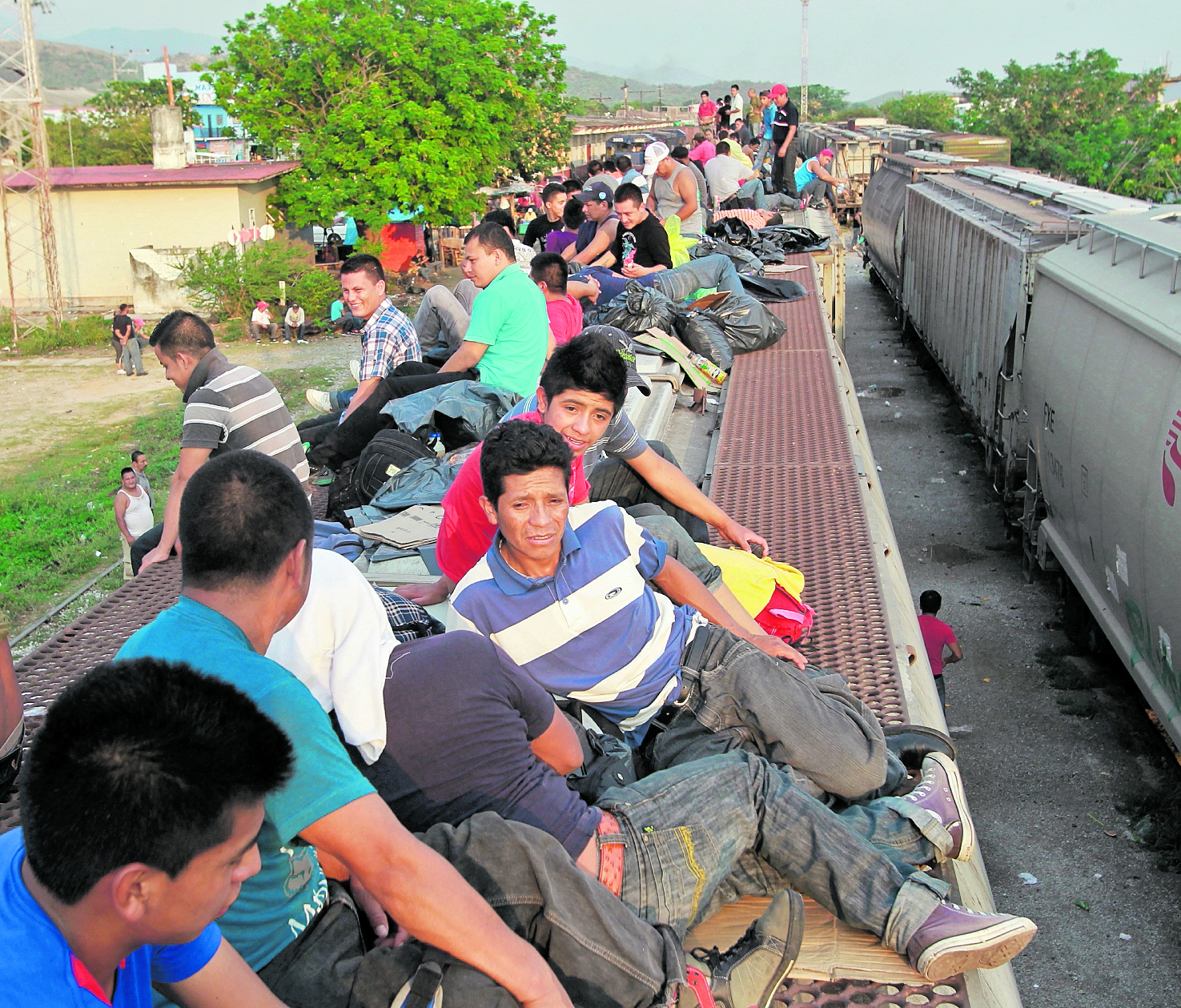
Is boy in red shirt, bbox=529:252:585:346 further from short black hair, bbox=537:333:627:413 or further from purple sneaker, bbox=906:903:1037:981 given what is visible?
purple sneaker, bbox=906:903:1037:981

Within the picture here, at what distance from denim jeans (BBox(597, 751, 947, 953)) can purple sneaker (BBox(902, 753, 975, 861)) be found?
271 mm

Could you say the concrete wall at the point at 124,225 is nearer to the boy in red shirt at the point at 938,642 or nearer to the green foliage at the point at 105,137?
the green foliage at the point at 105,137

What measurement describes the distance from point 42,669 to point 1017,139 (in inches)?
2249

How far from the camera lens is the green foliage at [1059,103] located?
4912 centimetres

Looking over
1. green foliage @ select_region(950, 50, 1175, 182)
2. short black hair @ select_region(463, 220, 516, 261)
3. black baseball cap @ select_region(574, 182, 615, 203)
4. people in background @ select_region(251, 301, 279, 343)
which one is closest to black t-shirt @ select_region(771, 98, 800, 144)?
black baseball cap @ select_region(574, 182, 615, 203)

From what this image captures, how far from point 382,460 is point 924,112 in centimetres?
8980

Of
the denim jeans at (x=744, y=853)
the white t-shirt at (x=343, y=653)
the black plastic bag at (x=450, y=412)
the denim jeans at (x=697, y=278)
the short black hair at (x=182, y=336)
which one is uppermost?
the short black hair at (x=182, y=336)

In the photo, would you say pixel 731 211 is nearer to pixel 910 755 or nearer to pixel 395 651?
pixel 910 755

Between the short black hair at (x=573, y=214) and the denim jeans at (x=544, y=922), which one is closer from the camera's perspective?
the denim jeans at (x=544, y=922)

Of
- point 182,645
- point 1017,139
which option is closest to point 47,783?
point 182,645

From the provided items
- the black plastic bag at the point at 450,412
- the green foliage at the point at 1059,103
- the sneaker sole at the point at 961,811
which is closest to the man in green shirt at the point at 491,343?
the black plastic bag at the point at 450,412

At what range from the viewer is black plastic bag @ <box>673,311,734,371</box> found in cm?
809

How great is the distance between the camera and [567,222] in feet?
37.1

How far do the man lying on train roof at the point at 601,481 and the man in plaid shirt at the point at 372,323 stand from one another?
206 cm
